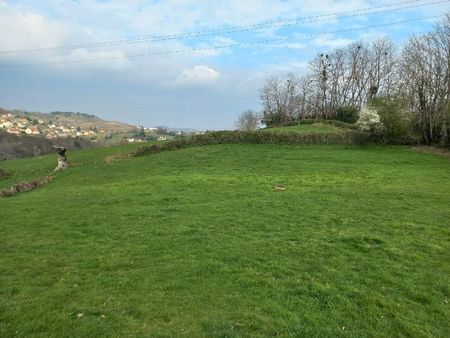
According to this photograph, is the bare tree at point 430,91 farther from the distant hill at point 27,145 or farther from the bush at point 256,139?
the distant hill at point 27,145

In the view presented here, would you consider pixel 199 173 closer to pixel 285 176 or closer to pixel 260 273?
pixel 285 176

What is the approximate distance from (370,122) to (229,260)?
35.5m

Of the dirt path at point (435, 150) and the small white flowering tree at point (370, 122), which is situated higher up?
the small white flowering tree at point (370, 122)

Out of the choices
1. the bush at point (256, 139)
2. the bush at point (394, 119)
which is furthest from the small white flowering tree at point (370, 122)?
the bush at point (256, 139)

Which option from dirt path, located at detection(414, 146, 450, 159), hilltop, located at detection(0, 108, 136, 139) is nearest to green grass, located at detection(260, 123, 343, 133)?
dirt path, located at detection(414, 146, 450, 159)

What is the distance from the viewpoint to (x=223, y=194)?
23.0m

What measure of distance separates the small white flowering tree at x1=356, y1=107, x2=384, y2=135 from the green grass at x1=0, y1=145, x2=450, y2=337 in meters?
17.4

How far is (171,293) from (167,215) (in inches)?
343

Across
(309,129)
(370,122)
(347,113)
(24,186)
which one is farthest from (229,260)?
(347,113)

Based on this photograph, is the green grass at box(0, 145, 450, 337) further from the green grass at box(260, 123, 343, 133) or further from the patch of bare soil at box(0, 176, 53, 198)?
the green grass at box(260, 123, 343, 133)

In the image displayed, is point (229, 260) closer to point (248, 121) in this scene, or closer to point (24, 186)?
point (24, 186)

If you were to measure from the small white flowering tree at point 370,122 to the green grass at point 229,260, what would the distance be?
57.1ft

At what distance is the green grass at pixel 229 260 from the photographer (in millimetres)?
8219

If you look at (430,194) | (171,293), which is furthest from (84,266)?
(430,194)
